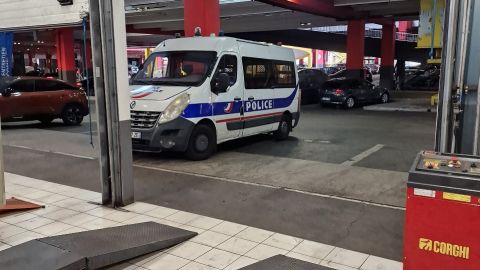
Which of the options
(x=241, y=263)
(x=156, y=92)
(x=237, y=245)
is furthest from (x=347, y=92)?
(x=241, y=263)

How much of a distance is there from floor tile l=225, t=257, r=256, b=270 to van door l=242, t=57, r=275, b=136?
5173 millimetres

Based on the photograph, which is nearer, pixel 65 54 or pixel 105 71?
pixel 105 71

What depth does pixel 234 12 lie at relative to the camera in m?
21.5

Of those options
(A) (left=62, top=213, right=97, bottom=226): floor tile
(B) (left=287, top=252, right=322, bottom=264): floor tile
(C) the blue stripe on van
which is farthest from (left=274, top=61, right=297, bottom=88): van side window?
(B) (left=287, top=252, right=322, bottom=264): floor tile

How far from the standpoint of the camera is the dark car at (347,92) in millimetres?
18703

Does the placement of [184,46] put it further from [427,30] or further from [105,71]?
[427,30]

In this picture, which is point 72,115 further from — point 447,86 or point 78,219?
point 447,86

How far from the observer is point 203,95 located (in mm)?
8031

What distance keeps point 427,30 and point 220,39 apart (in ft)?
13.0

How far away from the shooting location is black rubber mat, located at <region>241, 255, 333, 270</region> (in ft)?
12.7

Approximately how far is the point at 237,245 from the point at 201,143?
398 centimetres

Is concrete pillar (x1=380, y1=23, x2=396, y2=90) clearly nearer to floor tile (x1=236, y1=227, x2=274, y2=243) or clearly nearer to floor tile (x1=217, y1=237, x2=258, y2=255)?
floor tile (x1=236, y1=227, x2=274, y2=243)

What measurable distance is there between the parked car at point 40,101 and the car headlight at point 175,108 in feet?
22.3

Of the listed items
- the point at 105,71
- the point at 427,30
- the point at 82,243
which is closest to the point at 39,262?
the point at 82,243
